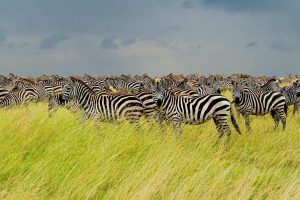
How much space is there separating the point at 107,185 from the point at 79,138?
6.80ft

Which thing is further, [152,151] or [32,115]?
[32,115]

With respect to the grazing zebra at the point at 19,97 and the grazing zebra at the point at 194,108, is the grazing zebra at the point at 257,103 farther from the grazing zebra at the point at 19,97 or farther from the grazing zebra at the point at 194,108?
the grazing zebra at the point at 19,97

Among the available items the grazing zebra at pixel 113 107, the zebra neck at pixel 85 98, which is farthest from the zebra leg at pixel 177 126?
the zebra neck at pixel 85 98

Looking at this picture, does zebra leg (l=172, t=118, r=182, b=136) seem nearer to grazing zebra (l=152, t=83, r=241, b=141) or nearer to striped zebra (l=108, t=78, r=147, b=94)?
grazing zebra (l=152, t=83, r=241, b=141)

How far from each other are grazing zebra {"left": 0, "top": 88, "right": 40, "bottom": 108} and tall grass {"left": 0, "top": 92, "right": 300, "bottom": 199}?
34.0 ft

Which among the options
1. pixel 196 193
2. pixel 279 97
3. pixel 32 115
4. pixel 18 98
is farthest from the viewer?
pixel 18 98

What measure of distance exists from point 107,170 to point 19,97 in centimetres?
1561

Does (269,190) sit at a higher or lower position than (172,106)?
lower

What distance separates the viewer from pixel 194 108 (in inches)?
476

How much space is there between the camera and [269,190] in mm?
6203

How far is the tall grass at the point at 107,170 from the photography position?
5301mm

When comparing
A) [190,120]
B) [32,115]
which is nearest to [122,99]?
[190,120]

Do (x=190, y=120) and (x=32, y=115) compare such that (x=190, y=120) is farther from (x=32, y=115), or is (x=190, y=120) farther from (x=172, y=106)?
(x=32, y=115)

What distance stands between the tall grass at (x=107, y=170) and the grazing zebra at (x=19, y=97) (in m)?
10.4
